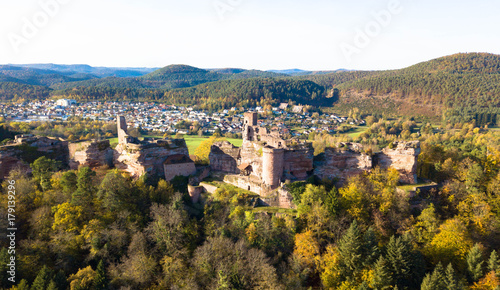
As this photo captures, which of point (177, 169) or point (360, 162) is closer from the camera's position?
point (360, 162)

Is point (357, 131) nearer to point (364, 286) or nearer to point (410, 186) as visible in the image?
point (410, 186)

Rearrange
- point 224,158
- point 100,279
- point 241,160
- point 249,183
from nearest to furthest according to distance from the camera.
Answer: point 100,279 → point 249,183 → point 241,160 → point 224,158

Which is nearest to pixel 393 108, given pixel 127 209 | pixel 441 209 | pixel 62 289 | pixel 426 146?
pixel 426 146

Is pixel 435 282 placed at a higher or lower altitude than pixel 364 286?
higher

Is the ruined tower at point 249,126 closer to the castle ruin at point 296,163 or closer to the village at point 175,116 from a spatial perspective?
the castle ruin at point 296,163

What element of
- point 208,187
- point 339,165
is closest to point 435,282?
point 339,165

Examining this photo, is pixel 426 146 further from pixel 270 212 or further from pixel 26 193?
pixel 26 193

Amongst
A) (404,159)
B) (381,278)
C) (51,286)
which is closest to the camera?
(51,286)
